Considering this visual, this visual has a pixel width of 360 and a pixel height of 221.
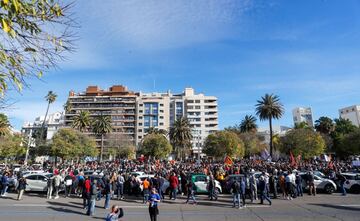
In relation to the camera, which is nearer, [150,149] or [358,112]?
[150,149]

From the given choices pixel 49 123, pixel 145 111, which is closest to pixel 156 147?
pixel 145 111

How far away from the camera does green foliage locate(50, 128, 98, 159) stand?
4534cm

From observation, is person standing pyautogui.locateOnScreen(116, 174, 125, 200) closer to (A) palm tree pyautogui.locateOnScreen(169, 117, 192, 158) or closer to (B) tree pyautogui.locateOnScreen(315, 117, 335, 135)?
(A) palm tree pyautogui.locateOnScreen(169, 117, 192, 158)

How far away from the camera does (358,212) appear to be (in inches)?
497

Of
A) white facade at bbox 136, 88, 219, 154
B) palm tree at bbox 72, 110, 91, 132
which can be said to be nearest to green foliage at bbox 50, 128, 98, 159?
palm tree at bbox 72, 110, 91, 132

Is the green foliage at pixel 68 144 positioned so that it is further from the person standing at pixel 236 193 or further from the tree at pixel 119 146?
the person standing at pixel 236 193

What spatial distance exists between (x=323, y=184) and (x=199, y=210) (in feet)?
36.7

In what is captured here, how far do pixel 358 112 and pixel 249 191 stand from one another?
4409 inches

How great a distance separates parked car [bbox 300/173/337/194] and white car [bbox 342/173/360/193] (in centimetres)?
108

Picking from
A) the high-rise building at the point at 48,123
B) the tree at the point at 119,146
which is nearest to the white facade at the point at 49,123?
the high-rise building at the point at 48,123

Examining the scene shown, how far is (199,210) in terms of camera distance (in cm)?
1367

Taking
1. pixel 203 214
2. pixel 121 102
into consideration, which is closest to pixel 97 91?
pixel 121 102

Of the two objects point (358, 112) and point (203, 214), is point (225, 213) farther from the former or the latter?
point (358, 112)

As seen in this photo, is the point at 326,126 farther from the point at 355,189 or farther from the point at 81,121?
the point at 81,121
